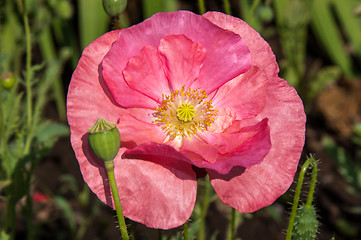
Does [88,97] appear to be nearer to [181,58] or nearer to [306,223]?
[181,58]

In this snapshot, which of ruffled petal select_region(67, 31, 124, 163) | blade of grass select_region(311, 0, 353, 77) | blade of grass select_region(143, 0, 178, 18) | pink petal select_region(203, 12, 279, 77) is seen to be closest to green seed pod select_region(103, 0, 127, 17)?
ruffled petal select_region(67, 31, 124, 163)

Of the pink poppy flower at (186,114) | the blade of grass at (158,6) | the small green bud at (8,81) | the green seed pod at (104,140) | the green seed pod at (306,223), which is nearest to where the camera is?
the green seed pod at (104,140)

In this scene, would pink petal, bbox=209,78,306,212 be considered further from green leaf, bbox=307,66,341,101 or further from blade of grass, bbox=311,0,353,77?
blade of grass, bbox=311,0,353,77

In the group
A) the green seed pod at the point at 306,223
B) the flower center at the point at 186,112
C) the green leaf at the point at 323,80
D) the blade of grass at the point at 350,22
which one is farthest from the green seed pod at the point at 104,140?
the blade of grass at the point at 350,22

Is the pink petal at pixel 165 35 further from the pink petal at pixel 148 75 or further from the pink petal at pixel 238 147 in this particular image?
the pink petal at pixel 238 147

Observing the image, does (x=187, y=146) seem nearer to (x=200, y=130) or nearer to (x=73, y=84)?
(x=200, y=130)

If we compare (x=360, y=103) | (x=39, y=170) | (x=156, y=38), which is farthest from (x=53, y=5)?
(x=360, y=103)
